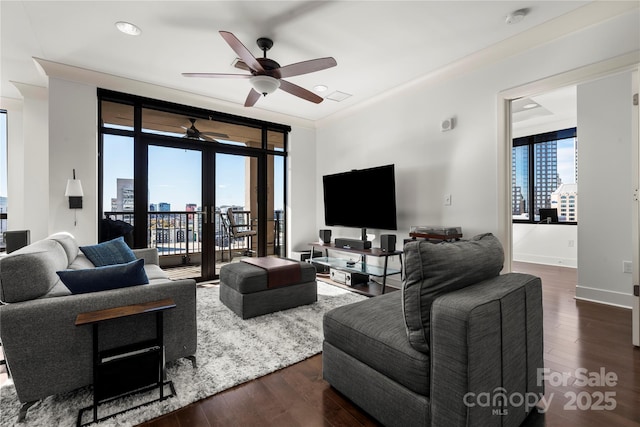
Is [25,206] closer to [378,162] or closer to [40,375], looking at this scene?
[40,375]

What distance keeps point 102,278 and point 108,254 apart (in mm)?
1303

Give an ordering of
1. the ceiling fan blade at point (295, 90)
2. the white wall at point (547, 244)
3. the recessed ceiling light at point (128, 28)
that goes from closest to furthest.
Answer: the recessed ceiling light at point (128, 28) → the ceiling fan blade at point (295, 90) → the white wall at point (547, 244)

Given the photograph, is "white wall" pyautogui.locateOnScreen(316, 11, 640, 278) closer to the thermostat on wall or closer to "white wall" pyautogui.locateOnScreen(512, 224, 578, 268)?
the thermostat on wall

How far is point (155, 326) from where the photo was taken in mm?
1881

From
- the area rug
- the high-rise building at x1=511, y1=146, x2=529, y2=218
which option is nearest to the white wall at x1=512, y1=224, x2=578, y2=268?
the high-rise building at x1=511, y1=146, x2=529, y2=218

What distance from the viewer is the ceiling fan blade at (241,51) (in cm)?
223

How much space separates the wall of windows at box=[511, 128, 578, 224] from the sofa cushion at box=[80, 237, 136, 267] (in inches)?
243

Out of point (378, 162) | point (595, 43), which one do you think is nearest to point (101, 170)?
point (378, 162)

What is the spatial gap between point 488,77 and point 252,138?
11.9 ft

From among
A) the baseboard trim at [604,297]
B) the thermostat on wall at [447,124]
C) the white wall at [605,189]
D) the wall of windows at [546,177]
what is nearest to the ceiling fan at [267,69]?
the thermostat on wall at [447,124]

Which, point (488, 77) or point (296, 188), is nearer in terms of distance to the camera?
point (488, 77)

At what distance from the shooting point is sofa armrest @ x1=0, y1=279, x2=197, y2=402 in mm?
1528

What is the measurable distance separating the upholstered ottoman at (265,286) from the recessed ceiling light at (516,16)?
301cm

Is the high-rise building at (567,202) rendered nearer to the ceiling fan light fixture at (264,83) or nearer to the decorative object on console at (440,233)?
the decorative object on console at (440,233)
